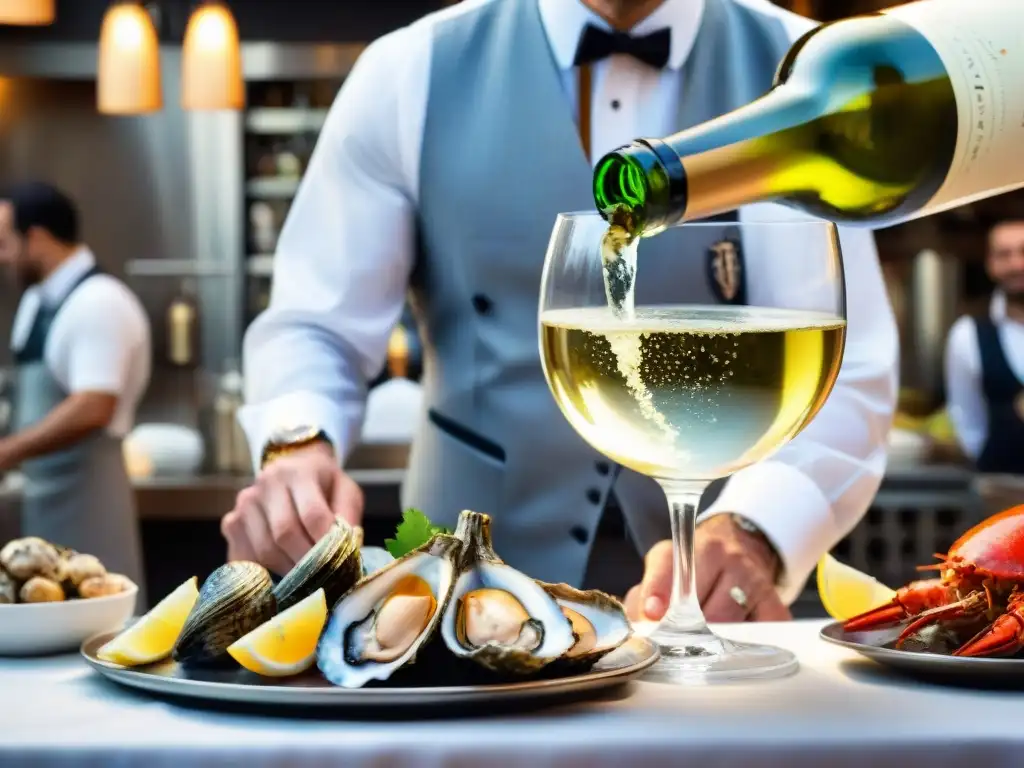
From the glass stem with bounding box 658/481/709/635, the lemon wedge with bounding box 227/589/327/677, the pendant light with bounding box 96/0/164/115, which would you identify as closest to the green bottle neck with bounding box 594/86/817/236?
the glass stem with bounding box 658/481/709/635

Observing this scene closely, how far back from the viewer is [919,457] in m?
4.55

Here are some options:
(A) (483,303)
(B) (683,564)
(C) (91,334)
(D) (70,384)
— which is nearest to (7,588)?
(B) (683,564)

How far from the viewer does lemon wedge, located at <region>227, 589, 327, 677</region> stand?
0.63 m

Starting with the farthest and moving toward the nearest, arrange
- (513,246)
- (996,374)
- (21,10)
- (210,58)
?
(996,374) → (210,58) → (21,10) → (513,246)

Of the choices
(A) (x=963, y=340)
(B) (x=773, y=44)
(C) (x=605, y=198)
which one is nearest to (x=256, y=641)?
(C) (x=605, y=198)

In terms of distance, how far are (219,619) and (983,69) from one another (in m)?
0.50

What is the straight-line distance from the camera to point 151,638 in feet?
2.27

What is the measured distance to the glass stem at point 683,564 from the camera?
0.75 m

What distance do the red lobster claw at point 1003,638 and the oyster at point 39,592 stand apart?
496mm

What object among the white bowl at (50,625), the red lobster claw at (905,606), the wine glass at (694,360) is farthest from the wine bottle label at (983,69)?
the white bowl at (50,625)

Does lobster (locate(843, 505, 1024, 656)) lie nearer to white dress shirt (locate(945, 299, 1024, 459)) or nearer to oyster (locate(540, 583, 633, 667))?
oyster (locate(540, 583, 633, 667))

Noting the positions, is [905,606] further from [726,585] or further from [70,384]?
[70,384]

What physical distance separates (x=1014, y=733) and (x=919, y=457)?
13.4 feet

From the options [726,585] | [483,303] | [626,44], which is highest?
[626,44]
